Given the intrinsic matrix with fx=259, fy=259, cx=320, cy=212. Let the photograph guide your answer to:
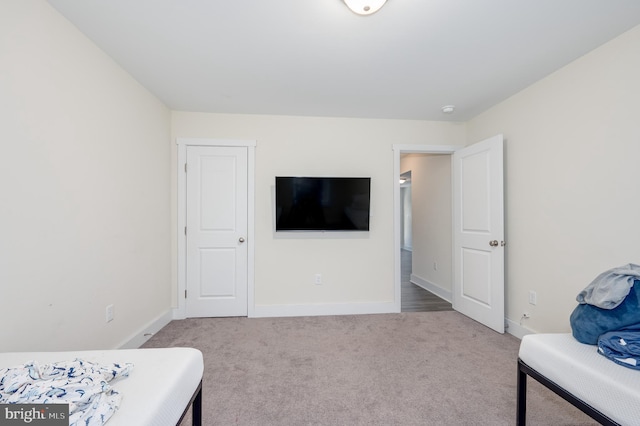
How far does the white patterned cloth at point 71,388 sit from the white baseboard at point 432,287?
12.8 feet

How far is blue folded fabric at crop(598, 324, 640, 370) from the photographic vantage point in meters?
1.12

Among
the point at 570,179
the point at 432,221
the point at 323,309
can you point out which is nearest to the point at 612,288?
the point at 570,179

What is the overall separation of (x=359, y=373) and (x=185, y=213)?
8.29 ft

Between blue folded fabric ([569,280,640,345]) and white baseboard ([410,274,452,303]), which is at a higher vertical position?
blue folded fabric ([569,280,640,345])

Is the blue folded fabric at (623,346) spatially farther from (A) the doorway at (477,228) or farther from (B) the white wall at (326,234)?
(B) the white wall at (326,234)

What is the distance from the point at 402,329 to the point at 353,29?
2.78 m

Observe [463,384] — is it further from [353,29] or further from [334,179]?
[353,29]

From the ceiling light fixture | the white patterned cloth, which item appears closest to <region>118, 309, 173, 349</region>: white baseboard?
the white patterned cloth

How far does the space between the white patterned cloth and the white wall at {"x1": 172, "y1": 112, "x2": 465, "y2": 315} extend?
2.22 metres

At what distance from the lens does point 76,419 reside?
0.75 metres

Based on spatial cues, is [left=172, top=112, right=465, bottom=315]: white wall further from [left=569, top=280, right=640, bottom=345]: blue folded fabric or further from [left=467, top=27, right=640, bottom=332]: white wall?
[left=569, top=280, right=640, bottom=345]: blue folded fabric

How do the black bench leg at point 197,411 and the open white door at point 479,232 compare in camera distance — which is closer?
the black bench leg at point 197,411

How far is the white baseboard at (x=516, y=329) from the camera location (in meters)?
2.51

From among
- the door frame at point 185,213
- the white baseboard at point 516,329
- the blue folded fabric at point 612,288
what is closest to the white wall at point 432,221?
the white baseboard at point 516,329
